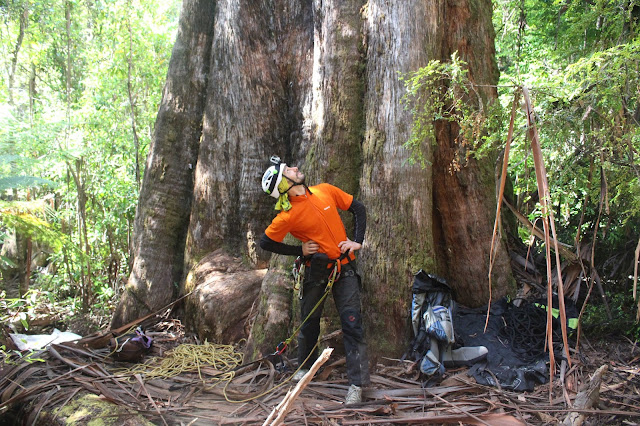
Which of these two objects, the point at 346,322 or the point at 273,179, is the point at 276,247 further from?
the point at 346,322

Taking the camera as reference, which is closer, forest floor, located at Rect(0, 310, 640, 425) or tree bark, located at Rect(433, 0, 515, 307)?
forest floor, located at Rect(0, 310, 640, 425)

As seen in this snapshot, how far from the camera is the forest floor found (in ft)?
10.7

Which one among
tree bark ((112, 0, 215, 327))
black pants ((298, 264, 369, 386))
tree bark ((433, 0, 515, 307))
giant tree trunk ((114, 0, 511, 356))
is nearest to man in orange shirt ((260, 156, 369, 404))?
black pants ((298, 264, 369, 386))

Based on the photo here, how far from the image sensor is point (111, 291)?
7125mm

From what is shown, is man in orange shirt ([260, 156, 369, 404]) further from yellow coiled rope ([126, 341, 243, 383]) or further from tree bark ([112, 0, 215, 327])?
tree bark ([112, 0, 215, 327])

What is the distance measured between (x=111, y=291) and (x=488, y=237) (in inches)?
213

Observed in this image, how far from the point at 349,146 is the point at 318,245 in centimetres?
128

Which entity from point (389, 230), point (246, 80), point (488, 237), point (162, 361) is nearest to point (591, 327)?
point (488, 237)

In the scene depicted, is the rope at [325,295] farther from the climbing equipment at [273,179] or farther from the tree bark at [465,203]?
the tree bark at [465,203]

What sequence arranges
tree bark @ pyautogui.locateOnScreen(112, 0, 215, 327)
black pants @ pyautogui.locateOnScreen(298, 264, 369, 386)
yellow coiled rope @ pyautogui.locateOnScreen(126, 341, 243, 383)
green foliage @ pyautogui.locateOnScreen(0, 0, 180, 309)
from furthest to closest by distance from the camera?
1. green foliage @ pyautogui.locateOnScreen(0, 0, 180, 309)
2. tree bark @ pyautogui.locateOnScreen(112, 0, 215, 327)
3. yellow coiled rope @ pyautogui.locateOnScreen(126, 341, 243, 383)
4. black pants @ pyautogui.locateOnScreen(298, 264, 369, 386)

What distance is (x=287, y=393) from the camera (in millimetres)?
2840

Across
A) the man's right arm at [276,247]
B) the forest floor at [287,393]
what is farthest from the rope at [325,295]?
the man's right arm at [276,247]

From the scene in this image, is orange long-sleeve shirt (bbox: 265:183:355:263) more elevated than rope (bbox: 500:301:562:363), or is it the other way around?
orange long-sleeve shirt (bbox: 265:183:355:263)

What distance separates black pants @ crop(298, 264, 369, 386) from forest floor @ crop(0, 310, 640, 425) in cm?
21
